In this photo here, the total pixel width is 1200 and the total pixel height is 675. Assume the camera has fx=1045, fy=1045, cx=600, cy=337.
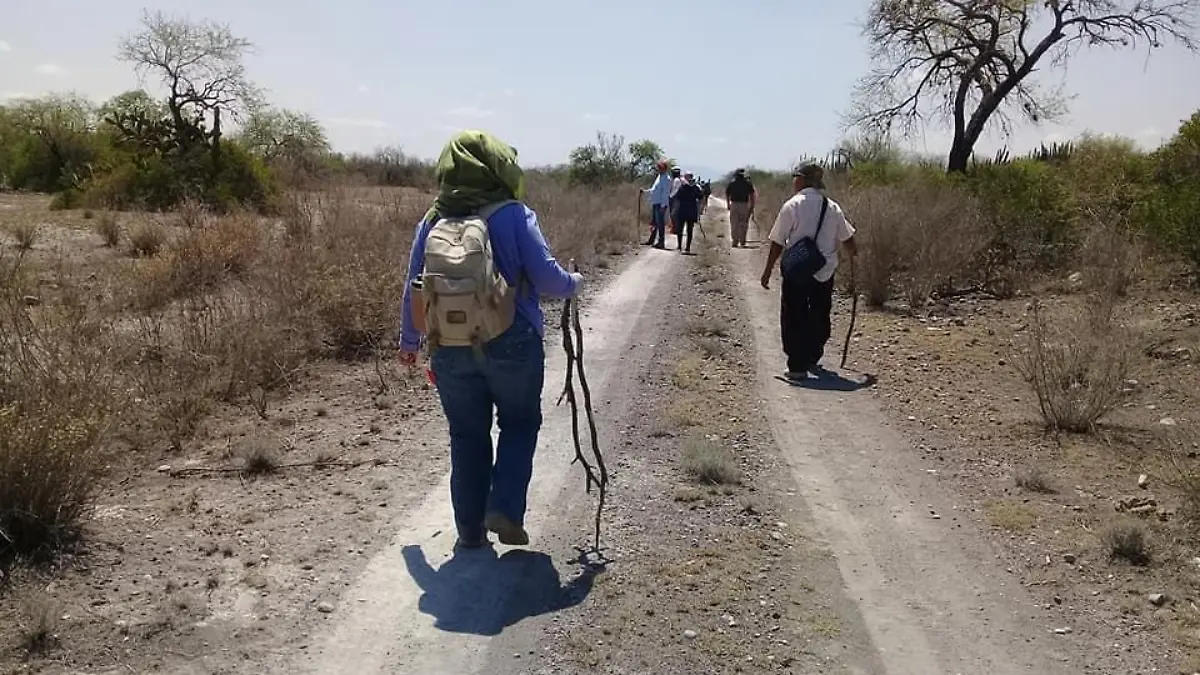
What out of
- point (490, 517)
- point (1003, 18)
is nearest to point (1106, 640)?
point (490, 517)

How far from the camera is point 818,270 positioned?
362 inches

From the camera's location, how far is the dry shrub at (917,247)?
13.2 m

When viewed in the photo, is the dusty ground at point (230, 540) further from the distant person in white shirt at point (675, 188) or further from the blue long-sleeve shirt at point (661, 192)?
the blue long-sleeve shirt at point (661, 192)

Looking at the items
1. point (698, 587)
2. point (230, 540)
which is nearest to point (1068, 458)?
point (698, 587)

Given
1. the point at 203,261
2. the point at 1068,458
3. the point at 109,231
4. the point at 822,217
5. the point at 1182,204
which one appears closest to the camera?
the point at 1068,458

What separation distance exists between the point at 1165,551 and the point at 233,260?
1024cm

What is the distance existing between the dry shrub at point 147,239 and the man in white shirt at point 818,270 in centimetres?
963

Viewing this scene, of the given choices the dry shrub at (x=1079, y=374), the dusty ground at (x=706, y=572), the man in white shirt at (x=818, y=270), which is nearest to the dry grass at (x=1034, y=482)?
the dry shrub at (x=1079, y=374)

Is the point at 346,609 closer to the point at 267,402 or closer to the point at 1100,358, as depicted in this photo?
the point at 267,402

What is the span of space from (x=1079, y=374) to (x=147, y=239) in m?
13.5

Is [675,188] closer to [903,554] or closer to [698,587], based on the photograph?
[903,554]

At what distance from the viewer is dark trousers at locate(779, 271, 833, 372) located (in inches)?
368

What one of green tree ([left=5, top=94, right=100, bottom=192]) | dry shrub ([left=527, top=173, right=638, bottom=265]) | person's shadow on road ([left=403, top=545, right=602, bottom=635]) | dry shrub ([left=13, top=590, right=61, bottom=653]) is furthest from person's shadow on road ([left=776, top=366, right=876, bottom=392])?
green tree ([left=5, top=94, right=100, bottom=192])

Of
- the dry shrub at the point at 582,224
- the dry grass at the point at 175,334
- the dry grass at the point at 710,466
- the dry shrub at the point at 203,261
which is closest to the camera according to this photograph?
the dry grass at the point at 175,334
